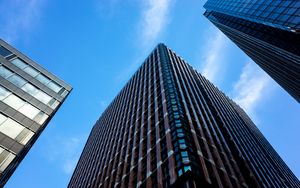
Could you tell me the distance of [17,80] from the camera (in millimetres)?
25234

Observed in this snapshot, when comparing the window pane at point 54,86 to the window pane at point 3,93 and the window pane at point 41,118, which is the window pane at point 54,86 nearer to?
the window pane at point 41,118

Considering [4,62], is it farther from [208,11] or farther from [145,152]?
[208,11]

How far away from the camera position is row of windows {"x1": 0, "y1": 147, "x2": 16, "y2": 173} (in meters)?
18.8

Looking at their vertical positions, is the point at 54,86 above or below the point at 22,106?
above

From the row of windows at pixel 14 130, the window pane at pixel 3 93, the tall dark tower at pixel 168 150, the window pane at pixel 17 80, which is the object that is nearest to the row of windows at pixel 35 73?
the window pane at pixel 17 80

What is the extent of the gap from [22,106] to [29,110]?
73cm

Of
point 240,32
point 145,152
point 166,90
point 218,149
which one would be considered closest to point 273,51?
point 240,32

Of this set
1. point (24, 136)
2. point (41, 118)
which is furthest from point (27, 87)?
point (24, 136)

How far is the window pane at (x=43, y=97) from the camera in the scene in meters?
26.0

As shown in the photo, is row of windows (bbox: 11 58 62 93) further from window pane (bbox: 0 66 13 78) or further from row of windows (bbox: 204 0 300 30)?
row of windows (bbox: 204 0 300 30)

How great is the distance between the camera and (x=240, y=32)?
88500 millimetres

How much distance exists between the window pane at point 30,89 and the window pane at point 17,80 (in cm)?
44

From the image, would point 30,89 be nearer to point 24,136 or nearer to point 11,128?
point 11,128

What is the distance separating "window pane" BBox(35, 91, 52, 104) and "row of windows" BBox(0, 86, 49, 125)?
5.97 ft
